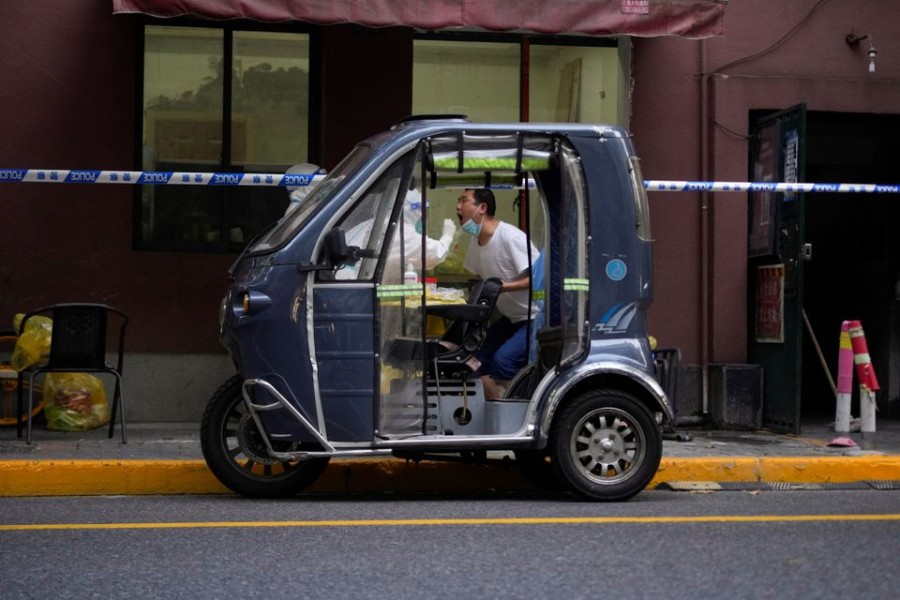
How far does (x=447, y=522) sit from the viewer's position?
743 centimetres

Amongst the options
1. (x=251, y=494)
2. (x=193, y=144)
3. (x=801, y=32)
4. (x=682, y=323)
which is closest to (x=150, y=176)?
(x=193, y=144)

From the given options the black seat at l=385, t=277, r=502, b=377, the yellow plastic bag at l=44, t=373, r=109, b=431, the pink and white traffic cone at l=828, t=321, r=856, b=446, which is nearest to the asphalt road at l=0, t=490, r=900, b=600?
the black seat at l=385, t=277, r=502, b=377

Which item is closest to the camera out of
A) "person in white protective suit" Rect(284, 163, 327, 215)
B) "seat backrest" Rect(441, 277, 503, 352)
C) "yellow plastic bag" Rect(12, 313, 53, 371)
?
"seat backrest" Rect(441, 277, 503, 352)

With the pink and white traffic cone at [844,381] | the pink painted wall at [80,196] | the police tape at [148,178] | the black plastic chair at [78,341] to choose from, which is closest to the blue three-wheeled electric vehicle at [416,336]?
the black plastic chair at [78,341]

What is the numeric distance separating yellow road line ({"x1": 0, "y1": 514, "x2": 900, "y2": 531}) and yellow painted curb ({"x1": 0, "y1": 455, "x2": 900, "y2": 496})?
5.03 ft

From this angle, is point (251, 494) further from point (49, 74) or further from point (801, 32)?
point (801, 32)

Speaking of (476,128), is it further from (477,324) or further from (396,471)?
(396,471)

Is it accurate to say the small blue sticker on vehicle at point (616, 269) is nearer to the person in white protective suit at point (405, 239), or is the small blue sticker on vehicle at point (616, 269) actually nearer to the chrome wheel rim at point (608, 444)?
the chrome wheel rim at point (608, 444)

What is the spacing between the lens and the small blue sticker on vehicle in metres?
8.58

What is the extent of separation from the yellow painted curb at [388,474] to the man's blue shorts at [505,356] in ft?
2.26

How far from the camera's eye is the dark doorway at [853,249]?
14680 mm

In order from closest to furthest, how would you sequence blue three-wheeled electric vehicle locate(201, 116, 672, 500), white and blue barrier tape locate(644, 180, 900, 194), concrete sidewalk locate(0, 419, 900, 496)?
blue three-wheeled electric vehicle locate(201, 116, 672, 500) < concrete sidewalk locate(0, 419, 900, 496) < white and blue barrier tape locate(644, 180, 900, 194)

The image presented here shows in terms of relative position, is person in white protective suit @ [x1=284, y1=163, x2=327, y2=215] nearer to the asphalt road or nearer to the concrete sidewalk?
the concrete sidewalk

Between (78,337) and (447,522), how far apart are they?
4215mm
